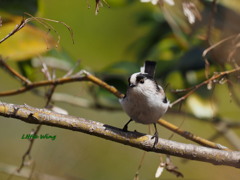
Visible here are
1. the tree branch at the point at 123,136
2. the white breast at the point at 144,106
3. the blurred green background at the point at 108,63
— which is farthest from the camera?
the blurred green background at the point at 108,63

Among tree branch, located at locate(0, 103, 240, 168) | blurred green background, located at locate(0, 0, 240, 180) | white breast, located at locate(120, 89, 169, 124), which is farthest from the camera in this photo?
blurred green background, located at locate(0, 0, 240, 180)

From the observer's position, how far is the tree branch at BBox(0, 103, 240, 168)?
1601 mm

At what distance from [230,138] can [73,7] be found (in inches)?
57.1

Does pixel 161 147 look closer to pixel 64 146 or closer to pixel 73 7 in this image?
pixel 64 146

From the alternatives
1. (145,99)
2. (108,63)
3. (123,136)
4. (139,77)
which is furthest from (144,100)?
(108,63)

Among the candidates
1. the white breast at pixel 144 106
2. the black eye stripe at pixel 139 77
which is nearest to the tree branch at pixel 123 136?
the white breast at pixel 144 106

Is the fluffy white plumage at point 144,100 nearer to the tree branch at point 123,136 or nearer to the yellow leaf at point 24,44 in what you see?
the tree branch at point 123,136

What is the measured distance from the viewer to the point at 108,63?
10.6ft

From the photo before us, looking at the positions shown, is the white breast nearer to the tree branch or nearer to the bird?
the bird

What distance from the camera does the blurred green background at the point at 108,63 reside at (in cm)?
228

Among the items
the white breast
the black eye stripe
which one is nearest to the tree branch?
the white breast

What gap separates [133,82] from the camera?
2309 millimetres

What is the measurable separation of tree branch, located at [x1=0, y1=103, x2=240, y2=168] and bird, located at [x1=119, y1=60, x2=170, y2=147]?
36cm

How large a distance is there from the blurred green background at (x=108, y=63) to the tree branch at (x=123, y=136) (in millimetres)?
406
